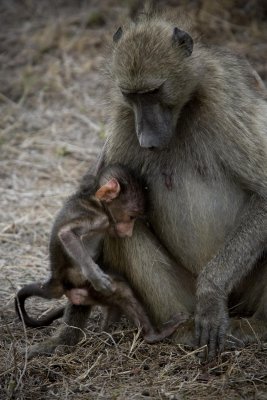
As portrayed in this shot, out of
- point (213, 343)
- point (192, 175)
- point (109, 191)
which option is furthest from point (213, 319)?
point (109, 191)

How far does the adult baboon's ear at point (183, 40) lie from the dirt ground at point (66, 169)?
388 millimetres

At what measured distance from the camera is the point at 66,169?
7.40 meters

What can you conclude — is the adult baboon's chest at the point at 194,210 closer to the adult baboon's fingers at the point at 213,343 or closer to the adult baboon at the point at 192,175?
the adult baboon at the point at 192,175

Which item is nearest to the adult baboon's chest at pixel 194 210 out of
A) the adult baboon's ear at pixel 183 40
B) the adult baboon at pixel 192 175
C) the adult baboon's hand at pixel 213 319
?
the adult baboon at pixel 192 175

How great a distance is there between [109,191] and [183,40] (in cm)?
87

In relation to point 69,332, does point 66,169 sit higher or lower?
lower

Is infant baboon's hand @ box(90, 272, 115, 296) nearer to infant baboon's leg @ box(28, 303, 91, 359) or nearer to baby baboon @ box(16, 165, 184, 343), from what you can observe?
baby baboon @ box(16, 165, 184, 343)

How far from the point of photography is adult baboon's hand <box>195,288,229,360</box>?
14.2ft

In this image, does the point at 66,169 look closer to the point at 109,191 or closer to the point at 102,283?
the point at 109,191

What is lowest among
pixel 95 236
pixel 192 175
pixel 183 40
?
pixel 95 236

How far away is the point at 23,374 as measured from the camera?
4168mm

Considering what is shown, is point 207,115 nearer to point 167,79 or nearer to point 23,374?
point 167,79

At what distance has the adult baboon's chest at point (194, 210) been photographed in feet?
14.9

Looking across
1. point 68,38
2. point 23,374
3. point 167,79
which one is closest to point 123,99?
point 167,79
